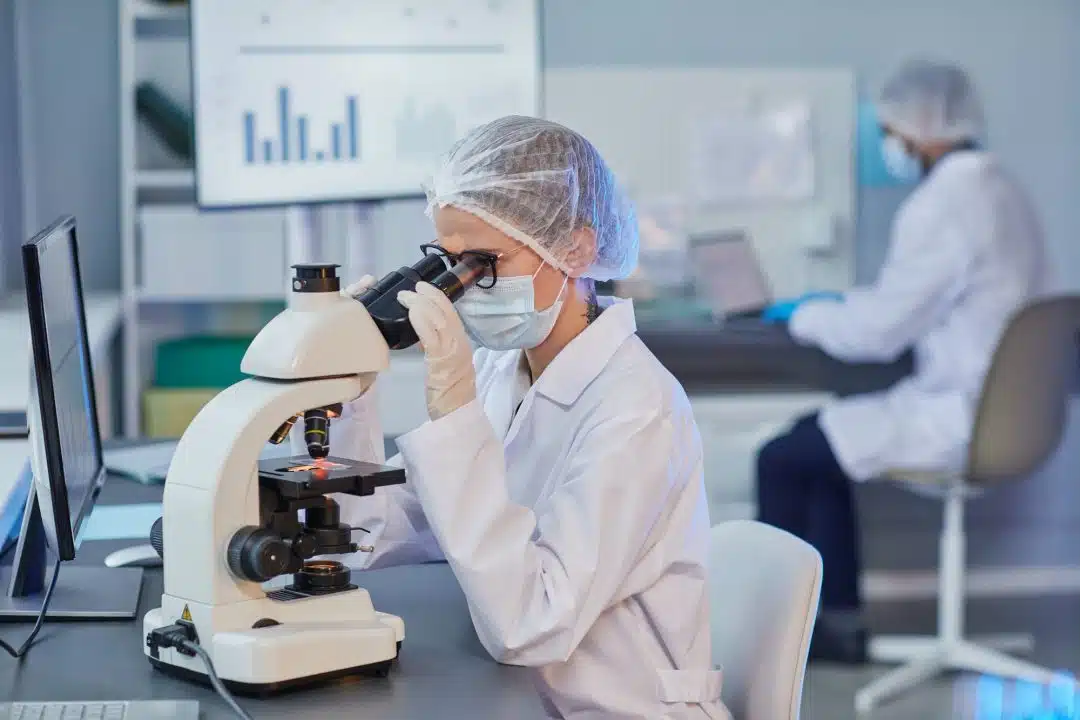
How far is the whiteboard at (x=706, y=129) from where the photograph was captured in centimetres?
371

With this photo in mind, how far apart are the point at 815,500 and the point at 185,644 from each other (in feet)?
7.98

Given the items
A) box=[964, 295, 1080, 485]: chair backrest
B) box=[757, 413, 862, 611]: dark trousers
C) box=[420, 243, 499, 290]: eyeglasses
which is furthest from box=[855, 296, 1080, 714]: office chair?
box=[420, 243, 499, 290]: eyeglasses

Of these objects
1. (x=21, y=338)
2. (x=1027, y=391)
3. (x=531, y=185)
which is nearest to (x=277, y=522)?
(x=531, y=185)

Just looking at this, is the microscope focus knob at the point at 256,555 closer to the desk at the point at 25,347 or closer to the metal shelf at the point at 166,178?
the desk at the point at 25,347

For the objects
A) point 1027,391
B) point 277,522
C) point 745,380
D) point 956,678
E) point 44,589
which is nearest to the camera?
point 277,522

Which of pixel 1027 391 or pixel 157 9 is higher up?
pixel 157 9

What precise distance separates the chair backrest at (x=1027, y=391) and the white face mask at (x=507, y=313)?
1.73 meters

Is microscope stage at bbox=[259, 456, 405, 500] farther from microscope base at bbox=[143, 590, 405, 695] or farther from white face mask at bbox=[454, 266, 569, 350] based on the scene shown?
white face mask at bbox=[454, 266, 569, 350]

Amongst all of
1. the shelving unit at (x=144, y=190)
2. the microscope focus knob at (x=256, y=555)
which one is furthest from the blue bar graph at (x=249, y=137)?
the microscope focus knob at (x=256, y=555)

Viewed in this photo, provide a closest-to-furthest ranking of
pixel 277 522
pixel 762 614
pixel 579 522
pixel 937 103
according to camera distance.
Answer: pixel 277 522, pixel 579 522, pixel 762 614, pixel 937 103

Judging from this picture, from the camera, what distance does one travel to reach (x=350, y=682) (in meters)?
1.17

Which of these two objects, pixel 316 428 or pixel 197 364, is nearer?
pixel 316 428

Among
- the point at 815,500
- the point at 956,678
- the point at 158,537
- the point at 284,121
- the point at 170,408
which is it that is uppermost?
the point at 284,121

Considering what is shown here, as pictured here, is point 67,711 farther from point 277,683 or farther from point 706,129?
point 706,129
